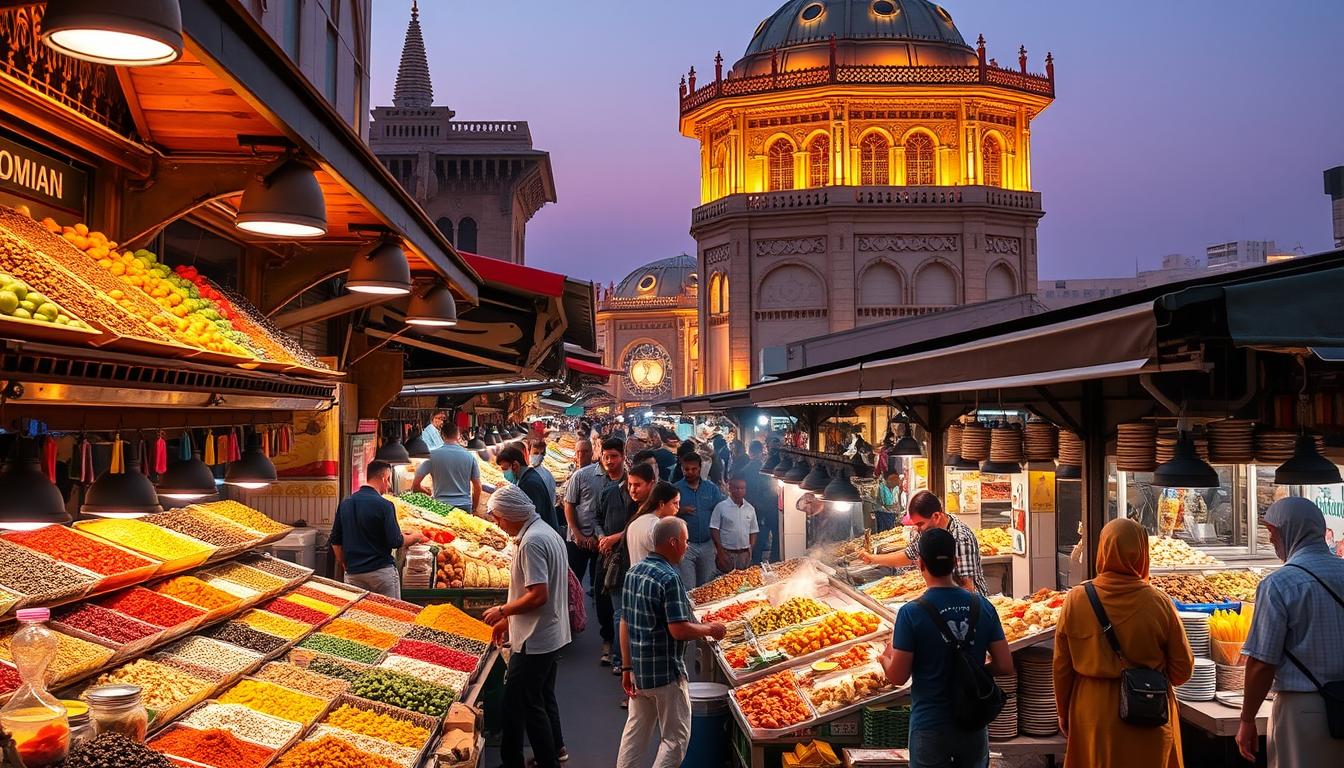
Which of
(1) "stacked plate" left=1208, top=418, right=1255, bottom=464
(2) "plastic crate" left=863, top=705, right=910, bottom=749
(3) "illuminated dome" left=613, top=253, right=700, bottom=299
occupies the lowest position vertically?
(2) "plastic crate" left=863, top=705, right=910, bottom=749

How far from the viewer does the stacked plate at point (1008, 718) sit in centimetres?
629

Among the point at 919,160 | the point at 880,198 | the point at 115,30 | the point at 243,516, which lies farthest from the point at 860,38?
the point at 115,30

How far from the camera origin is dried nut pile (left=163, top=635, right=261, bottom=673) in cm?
541

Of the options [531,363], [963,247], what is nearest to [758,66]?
[963,247]

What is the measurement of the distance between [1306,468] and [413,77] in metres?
53.2

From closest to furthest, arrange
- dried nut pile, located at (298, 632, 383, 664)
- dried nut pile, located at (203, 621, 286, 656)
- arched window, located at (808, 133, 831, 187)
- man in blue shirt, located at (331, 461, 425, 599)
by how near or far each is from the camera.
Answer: dried nut pile, located at (203, 621, 286, 656) < dried nut pile, located at (298, 632, 383, 664) < man in blue shirt, located at (331, 461, 425, 599) < arched window, located at (808, 133, 831, 187)

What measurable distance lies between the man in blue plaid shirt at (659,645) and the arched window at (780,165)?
37.5 meters

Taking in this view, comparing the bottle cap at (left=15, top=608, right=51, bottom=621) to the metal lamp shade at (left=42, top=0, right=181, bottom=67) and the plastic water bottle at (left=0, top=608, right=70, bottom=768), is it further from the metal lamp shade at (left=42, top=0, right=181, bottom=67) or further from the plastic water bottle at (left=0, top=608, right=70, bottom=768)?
the metal lamp shade at (left=42, top=0, right=181, bottom=67)

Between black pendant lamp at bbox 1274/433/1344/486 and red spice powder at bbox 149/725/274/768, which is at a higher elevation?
black pendant lamp at bbox 1274/433/1344/486

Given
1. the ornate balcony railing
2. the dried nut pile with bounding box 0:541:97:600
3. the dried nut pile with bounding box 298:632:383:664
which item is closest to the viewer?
the dried nut pile with bounding box 0:541:97:600

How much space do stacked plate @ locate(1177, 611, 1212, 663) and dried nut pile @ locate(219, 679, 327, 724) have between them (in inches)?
187

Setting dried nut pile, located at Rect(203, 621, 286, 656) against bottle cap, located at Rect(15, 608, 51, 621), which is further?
dried nut pile, located at Rect(203, 621, 286, 656)

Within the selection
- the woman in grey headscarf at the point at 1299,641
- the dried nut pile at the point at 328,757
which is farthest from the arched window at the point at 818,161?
the dried nut pile at the point at 328,757

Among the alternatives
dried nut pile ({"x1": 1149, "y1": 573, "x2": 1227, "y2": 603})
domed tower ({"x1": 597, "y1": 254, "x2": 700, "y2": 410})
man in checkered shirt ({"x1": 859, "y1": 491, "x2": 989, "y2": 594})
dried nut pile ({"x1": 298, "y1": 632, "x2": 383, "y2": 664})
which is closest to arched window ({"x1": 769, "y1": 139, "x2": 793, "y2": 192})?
domed tower ({"x1": 597, "y1": 254, "x2": 700, "y2": 410})
